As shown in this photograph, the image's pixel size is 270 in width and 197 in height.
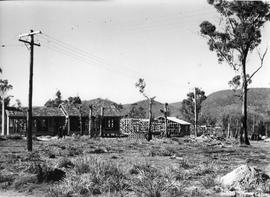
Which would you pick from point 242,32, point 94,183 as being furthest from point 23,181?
point 242,32

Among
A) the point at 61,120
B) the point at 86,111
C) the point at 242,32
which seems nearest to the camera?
the point at 242,32

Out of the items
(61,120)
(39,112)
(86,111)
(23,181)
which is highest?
(86,111)

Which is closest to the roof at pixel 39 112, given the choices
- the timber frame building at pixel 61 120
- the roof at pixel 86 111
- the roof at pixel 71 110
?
the timber frame building at pixel 61 120

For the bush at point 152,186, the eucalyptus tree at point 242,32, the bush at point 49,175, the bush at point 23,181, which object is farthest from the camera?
the eucalyptus tree at point 242,32

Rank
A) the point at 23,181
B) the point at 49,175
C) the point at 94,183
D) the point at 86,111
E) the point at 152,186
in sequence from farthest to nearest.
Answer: the point at 86,111 < the point at 49,175 < the point at 23,181 < the point at 94,183 < the point at 152,186

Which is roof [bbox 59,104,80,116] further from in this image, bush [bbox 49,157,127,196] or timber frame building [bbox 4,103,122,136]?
bush [bbox 49,157,127,196]

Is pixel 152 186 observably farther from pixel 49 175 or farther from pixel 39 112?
pixel 39 112

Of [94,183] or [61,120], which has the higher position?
[61,120]

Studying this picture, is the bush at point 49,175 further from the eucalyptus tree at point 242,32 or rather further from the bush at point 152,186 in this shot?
the eucalyptus tree at point 242,32

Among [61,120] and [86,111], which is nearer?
[61,120]

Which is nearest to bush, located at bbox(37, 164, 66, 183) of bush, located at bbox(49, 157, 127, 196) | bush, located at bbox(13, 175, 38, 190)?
bush, located at bbox(13, 175, 38, 190)

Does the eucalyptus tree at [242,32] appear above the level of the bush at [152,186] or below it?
above

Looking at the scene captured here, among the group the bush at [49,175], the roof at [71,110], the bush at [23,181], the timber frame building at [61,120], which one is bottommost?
the bush at [23,181]

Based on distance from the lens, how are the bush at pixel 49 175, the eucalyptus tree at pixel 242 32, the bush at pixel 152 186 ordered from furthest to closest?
the eucalyptus tree at pixel 242 32 < the bush at pixel 49 175 < the bush at pixel 152 186
